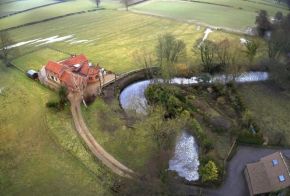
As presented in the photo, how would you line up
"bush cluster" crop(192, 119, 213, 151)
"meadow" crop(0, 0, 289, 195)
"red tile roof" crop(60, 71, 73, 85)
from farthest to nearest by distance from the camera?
"red tile roof" crop(60, 71, 73, 85), "bush cluster" crop(192, 119, 213, 151), "meadow" crop(0, 0, 289, 195)

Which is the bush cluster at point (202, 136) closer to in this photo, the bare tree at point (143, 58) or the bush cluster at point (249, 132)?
the bush cluster at point (249, 132)

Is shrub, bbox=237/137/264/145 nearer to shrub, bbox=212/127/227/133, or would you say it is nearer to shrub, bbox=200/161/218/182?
shrub, bbox=212/127/227/133

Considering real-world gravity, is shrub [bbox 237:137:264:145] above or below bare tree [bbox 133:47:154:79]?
below

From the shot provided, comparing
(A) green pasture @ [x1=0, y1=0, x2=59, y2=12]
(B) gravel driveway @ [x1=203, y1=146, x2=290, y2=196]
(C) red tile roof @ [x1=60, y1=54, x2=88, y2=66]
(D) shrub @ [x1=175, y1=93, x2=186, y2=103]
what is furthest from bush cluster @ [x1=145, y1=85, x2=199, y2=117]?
→ (A) green pasture @ [x1=0, y1=0, x2=59, y2=12]

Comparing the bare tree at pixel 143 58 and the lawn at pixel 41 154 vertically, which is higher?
the bare tree at pixel 143 58

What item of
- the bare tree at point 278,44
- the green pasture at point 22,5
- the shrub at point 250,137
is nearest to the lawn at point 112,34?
the bare tree at point 278,44

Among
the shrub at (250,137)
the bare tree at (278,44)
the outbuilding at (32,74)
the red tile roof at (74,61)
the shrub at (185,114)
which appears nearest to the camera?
the shrub at (250,137)
